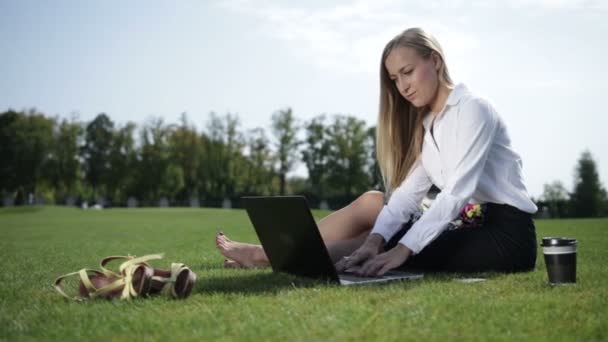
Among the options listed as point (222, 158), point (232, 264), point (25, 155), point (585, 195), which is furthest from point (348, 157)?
point (232, 264)

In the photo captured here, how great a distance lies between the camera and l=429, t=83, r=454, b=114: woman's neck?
464 centimetres

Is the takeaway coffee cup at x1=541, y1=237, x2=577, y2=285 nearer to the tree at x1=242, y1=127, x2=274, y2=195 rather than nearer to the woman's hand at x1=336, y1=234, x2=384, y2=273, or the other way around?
the woman's hand at x1=336, y1=234, x2=384, y2=273

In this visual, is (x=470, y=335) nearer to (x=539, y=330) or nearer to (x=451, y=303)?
(x=539, y=330)

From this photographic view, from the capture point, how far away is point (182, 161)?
218 feet

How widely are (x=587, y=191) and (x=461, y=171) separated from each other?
77.9 m

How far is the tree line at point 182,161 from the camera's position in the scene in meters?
62.2

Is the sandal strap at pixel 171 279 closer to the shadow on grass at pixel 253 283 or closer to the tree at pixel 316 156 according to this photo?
the shadow on grass at pixel 253 283

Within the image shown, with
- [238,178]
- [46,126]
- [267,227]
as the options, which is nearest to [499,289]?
[267,227]

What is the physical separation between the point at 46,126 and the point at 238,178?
21581 millimetres

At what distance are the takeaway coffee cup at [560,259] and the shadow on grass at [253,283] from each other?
144 cm

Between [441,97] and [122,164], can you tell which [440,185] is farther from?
[122,164]

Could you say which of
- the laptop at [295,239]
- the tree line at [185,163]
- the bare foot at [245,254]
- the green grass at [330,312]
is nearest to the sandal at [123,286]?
the green grass at [330,312]

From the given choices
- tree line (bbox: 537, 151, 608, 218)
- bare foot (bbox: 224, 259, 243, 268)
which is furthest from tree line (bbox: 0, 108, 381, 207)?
bare foot (bbox: 224, 259, 243, 268)

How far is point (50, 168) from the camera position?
61.5 meters
